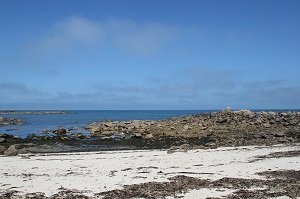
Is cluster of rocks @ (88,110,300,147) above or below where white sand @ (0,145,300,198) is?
above

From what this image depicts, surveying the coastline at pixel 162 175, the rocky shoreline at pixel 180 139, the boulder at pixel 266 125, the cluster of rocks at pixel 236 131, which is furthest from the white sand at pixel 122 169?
the boulder at pixel 266 125

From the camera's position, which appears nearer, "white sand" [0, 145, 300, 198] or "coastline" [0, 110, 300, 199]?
"coastline" [0, 110, 300, 199]

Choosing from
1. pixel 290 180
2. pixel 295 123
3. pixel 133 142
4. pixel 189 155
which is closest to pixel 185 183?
pixel 290 180

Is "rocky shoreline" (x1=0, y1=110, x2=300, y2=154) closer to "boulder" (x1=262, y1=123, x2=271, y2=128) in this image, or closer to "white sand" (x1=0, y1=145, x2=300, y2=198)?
"boulder" (x1=262, y1=123, x2=271, y2=128)

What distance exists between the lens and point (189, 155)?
22.5 m

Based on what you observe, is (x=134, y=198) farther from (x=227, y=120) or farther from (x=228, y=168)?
(x=227, y=120)

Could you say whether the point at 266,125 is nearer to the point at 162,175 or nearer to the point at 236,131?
the point at 236,131

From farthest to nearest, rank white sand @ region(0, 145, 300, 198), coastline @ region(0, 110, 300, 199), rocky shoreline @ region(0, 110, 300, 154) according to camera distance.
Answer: rocky shoreline @ region(0, 110, 300, 154)
white sand @ region(0, 145, 300, 198)
coastline @ region(0, 110, 300, 199)

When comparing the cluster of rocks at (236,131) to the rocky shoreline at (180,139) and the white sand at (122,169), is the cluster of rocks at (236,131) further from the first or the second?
the white sand at (122,169)

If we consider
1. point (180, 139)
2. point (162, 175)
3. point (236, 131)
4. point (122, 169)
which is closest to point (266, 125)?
point (236, 131)

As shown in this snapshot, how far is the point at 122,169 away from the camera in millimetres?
17719

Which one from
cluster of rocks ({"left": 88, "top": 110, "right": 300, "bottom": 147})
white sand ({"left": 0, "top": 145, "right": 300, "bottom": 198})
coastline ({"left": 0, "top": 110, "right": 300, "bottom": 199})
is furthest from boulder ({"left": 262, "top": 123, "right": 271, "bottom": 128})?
white sand ({"left": 0, "top": 145, "right": 300, "bottom": 198})

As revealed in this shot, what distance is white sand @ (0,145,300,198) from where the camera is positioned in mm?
14125

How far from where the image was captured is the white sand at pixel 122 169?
14125 mm
